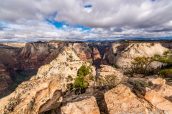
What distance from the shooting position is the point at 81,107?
39469 mm

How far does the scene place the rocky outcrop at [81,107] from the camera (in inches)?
1538

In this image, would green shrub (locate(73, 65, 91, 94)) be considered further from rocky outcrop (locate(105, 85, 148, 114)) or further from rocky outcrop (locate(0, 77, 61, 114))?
rocky outcrop (locate(105, 85, 148, 114))

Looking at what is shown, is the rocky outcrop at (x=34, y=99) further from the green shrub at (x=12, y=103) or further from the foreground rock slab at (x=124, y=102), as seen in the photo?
the foreground rock slab at (x=124, y=102)

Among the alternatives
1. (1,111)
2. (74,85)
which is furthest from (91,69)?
(1,111)

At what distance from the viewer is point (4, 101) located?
48.6 metres

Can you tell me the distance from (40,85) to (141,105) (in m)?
22.2

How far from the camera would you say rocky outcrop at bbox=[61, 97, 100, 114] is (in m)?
39.1

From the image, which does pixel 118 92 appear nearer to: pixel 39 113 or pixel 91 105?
pixel 91 105

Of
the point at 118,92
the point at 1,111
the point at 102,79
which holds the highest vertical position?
the point at 118,92

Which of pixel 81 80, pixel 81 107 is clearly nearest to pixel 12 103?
pixel 81 107

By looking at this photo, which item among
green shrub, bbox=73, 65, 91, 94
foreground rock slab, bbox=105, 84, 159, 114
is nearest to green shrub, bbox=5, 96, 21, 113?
foreground rock slab, bbox=105, 84, 159, 114

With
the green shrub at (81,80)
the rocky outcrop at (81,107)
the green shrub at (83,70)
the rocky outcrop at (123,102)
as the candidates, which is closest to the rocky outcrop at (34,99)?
the rocky outcrop at (81,107)

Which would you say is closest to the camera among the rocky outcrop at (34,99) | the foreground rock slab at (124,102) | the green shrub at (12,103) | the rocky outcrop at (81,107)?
the foreground rock slab at (124,102)

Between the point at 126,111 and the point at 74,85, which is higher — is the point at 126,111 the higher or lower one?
the higher one
